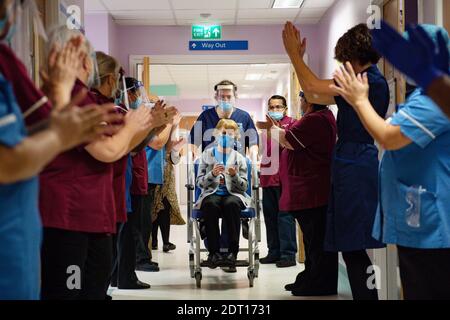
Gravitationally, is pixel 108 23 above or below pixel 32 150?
above

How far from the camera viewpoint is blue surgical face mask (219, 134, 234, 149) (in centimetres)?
404

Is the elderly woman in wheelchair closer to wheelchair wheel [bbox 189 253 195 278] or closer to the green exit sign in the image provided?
wheelchair wheel [bbox 189 253 195 278]

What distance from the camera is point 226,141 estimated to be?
159 inches

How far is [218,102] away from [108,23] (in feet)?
5.62

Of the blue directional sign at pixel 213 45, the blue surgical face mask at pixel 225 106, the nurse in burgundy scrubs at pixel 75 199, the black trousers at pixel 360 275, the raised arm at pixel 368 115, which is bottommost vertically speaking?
the black trousers at pixel 360 275

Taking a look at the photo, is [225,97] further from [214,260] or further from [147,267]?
[147,267]

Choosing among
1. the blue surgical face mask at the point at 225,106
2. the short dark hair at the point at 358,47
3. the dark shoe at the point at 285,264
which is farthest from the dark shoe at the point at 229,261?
the short dark hair at the point at 358,47

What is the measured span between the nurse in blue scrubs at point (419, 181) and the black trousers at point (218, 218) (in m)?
A: 2.10

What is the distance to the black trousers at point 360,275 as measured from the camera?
2.10 metres

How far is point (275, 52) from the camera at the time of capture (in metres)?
5.61

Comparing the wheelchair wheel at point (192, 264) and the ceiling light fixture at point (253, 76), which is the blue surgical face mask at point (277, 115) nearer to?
the wheelchair wheel at point (192, 264)

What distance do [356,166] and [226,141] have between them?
202 centimetres
